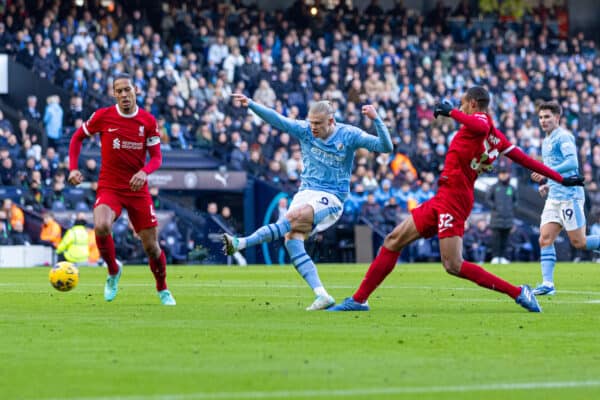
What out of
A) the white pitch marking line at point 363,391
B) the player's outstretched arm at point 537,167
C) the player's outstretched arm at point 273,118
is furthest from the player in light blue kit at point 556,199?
the white pitch marking line at point 363,391

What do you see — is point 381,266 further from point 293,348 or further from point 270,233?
point 293,348

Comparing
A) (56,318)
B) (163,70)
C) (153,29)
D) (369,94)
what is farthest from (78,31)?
(56,318)

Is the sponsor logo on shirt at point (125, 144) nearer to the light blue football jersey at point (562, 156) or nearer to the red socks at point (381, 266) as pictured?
the red socks at point (381, 266)

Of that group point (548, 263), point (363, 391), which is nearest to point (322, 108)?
point (548, 263)

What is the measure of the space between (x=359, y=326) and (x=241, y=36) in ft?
104

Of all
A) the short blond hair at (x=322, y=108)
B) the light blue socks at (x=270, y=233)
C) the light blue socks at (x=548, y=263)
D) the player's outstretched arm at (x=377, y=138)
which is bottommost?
the light blue socks at (x=548, y=263)

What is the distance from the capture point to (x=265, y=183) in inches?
1421

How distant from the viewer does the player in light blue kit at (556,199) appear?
1747 centimetres

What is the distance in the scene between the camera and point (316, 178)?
46.6 ft

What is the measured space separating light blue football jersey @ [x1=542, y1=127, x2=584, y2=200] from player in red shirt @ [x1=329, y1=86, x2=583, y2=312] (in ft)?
12.5

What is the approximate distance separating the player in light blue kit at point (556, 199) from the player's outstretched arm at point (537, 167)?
12.8 feet

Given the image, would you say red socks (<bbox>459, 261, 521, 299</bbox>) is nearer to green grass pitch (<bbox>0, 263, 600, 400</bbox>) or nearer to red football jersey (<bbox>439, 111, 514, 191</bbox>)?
green grass pitch (<bbox>0, 263, 600, 400</bbox>)

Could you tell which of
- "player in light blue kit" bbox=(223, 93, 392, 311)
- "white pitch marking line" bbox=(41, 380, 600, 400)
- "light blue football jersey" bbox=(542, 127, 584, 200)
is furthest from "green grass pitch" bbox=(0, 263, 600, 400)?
"light blue football jersey" bbox=(542, 127, 584, 200)

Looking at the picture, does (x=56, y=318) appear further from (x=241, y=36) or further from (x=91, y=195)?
(x=241, y=36)
